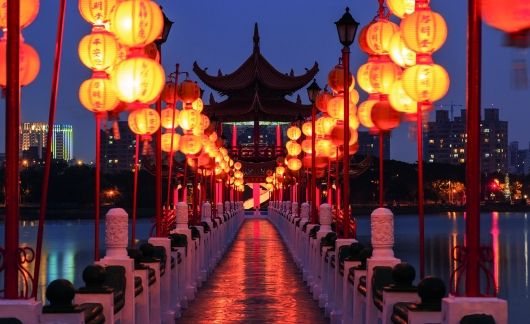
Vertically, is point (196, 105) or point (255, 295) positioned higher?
point (196, 105)

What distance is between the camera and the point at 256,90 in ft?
197

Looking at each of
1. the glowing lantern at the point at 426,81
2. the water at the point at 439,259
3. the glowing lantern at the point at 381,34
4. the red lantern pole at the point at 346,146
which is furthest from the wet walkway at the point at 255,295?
the water at the point at 439,259

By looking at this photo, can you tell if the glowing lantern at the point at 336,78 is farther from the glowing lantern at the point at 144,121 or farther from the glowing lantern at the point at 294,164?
the glowing lantern at the point at 294,164

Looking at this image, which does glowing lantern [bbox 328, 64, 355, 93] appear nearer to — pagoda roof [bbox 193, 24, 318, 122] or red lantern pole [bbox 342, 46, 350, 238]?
red lantern pole [bbox 342, 46, 350, 238]

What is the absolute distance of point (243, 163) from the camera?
59844 mm

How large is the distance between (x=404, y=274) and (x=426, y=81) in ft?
7.61

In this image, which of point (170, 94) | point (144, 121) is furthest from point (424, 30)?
point (170, 94)

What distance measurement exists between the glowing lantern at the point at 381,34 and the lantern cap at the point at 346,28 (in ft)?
4.88

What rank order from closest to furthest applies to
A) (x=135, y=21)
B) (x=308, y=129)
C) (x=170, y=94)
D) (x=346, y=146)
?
(x=135, y=21) < (x=346, y=146) < (x=170, y=94) < (x=308, y=129)

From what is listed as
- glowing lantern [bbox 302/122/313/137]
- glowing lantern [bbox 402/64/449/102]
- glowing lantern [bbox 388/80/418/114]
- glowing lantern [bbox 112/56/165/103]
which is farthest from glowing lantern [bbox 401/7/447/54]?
glowing lantern [bbox 302/122/313/137]

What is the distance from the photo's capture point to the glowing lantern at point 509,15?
482 cm

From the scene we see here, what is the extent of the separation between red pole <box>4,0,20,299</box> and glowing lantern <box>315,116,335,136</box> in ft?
40.2

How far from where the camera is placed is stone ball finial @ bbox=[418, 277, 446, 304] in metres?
5.76

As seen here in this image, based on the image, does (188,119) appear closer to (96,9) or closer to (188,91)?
(188,91)
